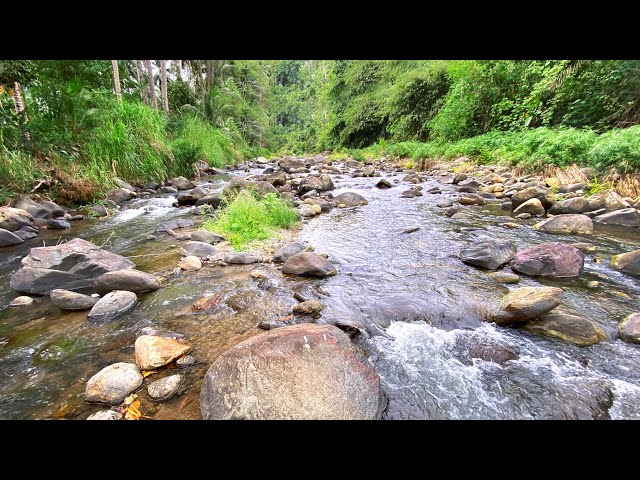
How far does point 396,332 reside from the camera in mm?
2988

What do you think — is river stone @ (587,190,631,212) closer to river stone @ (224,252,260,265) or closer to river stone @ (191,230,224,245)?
river stone @ (224,252,260,265)

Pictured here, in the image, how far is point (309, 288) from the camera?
3828 mm

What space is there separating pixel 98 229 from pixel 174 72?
2080 cm

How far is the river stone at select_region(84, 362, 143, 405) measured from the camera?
211 cm

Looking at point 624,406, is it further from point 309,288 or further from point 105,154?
point 105,154

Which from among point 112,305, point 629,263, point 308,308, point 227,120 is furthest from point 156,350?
point 227,120

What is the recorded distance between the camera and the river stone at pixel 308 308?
323cm

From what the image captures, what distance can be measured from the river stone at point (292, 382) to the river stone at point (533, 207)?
19.2 feet

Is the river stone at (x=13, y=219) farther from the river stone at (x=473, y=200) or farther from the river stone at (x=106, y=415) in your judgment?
the river stone at (x=473, y=200)

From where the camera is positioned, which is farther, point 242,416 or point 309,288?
point 309,288

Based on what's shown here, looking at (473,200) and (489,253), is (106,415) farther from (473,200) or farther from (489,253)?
(473,200)

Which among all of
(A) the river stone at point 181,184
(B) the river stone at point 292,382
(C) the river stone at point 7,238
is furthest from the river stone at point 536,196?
(C) the river stone at point 7,238

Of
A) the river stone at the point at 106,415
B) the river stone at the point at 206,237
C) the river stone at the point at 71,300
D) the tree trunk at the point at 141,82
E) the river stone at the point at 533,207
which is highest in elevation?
the tree trunk at the point at 141,82
